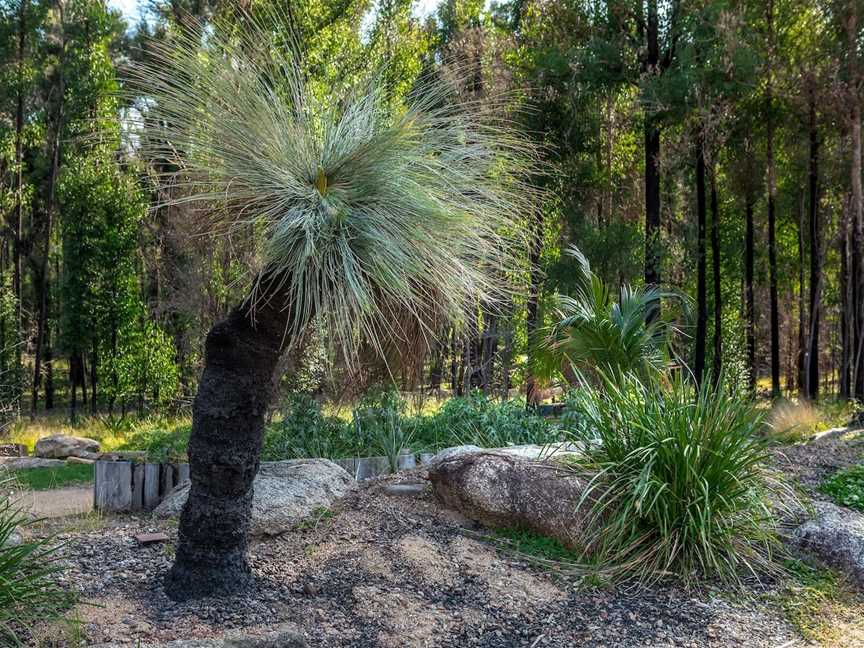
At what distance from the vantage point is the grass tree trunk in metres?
3.15

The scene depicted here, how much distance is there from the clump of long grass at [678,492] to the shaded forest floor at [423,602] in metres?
0.17

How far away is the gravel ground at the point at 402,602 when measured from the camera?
301 centimetres

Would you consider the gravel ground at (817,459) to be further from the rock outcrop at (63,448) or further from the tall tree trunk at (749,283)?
the rock outcrop at (63,448)

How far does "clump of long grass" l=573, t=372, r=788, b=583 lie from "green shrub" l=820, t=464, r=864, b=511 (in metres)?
1.02

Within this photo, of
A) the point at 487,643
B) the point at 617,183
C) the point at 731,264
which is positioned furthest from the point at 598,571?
the point at 731,264

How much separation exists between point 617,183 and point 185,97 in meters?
12.7

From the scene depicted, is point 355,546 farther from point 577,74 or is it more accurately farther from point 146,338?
point 146,338

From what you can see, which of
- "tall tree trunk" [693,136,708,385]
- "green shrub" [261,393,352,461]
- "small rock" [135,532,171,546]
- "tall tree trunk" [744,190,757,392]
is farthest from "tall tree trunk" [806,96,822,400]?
"small rock" [135,532,171,546]

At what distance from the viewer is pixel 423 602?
337 cm

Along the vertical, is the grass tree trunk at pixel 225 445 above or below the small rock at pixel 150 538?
above

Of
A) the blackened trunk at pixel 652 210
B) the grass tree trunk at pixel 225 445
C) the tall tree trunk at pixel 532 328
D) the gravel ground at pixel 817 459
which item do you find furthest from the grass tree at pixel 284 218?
the blackened trunk at pixel 652 210

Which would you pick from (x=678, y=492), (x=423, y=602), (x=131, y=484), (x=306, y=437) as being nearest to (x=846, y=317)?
(x=306, y=437)

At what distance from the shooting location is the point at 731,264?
51.5ft

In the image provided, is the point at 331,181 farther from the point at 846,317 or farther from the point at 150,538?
the point at 846,317
